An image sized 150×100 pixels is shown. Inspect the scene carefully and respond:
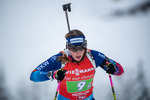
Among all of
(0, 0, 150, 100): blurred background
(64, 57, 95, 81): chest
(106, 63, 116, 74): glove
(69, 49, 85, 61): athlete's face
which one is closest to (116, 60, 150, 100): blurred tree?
(0, 0, 150, 100): blurred background

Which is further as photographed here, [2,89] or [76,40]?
[2,89]

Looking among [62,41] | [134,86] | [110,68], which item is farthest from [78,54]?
[134,86]

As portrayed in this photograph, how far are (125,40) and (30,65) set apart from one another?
813 centimetres

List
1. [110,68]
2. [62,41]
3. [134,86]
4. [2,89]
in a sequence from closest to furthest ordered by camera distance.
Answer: [110,68], [2,89], [134,86], [62,41]

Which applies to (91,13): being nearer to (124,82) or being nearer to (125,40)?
(125,40)

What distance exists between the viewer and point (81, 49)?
2012 mm

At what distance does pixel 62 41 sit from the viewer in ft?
32.5

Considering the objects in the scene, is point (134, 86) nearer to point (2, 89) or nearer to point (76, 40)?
point (76, 40)

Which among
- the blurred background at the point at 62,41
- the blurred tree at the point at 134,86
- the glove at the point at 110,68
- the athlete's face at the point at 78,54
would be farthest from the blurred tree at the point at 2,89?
the glove at the point at 110,68

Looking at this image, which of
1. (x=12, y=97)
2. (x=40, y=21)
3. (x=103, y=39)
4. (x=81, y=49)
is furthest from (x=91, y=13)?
(x=81, y=49)

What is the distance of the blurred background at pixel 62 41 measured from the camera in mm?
8445

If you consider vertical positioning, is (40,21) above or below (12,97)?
above

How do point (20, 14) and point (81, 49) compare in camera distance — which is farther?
point (20, 14)

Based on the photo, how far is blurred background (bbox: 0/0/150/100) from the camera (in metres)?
8.45
